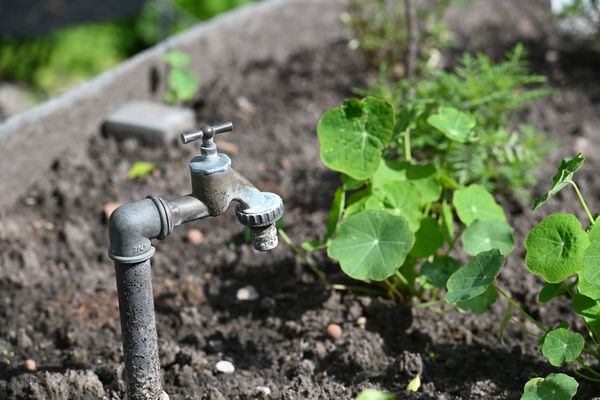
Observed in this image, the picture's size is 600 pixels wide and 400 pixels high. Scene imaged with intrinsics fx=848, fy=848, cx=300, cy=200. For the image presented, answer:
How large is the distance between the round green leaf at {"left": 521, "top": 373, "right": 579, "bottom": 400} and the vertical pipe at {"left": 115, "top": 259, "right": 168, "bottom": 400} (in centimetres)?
79

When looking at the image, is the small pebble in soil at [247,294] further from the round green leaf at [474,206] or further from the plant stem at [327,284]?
the round green leaf at [474,206]

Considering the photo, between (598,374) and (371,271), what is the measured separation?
1.85 ft

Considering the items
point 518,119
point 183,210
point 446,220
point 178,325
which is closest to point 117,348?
point 178,325

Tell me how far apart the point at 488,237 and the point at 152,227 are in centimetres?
90

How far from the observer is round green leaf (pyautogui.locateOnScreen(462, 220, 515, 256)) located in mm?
2131

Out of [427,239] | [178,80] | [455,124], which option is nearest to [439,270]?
[427,239]

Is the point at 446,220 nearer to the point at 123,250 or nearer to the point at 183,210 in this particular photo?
the point at 183,210

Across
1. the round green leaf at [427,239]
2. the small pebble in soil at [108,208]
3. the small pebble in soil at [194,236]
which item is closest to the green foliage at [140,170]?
the small pebble in soil at [108,208]

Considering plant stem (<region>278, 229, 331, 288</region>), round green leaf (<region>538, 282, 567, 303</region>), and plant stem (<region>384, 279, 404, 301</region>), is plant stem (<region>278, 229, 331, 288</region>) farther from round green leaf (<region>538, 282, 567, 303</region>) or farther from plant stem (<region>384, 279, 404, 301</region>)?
round green leaf (<region>538, 282, 567, 303</region>)

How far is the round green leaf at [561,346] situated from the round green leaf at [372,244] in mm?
392

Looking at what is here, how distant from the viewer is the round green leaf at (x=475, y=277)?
6.09 ft

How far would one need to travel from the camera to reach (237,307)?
245cm

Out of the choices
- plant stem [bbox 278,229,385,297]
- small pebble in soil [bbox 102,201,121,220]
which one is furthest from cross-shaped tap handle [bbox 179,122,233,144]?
small pebble in soil [bbox 102,201,121,220]

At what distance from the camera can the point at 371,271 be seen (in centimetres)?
205
